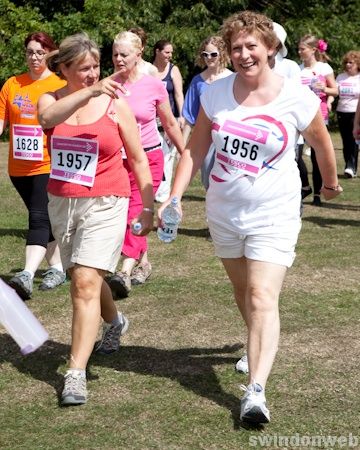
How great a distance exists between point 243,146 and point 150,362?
160 centimetres

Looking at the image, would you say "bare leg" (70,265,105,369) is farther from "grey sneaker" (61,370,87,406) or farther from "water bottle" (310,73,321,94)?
"water bottle" (310,73,321,94)

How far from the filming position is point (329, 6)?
2745 cm

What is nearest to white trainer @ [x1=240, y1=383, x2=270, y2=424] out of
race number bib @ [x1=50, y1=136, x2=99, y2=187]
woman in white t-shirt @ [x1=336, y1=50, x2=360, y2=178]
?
race number bib @ [x1=50, y1=136, x2=99, y2=187]

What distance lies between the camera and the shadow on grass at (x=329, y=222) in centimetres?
1048

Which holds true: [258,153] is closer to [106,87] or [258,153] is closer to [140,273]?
[106,87]

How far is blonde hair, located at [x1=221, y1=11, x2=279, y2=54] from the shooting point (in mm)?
4715

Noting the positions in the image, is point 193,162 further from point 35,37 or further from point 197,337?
point 35,37

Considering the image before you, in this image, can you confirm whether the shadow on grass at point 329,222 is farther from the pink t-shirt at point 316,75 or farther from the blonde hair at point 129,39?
the blonde hair at point 129,39

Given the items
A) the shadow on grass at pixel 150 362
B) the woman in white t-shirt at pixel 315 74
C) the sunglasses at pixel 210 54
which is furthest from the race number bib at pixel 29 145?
the woman in white t-shirt at pixel 315 74

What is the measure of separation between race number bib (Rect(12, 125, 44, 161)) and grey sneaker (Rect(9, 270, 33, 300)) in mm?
991

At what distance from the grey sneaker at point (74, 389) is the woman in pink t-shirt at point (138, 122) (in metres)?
2.07

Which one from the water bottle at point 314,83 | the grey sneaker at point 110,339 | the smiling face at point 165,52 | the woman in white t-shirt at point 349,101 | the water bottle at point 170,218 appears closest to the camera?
the water bottle at point 170,218

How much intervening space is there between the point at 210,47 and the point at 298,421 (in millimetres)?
5287

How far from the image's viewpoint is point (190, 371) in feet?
18.0
